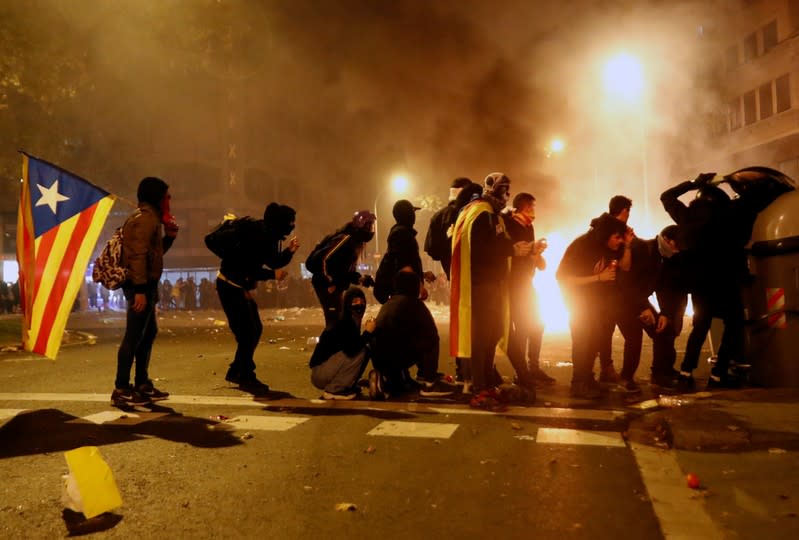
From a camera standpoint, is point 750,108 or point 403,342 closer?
point 403,342

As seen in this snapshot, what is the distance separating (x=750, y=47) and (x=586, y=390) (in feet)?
95.1

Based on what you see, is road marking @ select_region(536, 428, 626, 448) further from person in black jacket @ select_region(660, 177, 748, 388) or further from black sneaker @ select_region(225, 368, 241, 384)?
black sneaker @ select_region(225, 368, 241, 384)

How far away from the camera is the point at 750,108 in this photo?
3059cm

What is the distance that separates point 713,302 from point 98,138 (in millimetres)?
19568

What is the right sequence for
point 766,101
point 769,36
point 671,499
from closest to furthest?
point 671,499
point 769,36
point 766,101

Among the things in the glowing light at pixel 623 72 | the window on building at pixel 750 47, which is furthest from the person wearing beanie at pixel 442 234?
the window on building at pixel 750 47

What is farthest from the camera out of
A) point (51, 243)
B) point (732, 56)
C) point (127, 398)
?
point (732, 56)

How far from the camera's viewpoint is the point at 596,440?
14.9 feet

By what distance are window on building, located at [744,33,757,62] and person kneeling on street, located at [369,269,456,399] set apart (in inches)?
1130

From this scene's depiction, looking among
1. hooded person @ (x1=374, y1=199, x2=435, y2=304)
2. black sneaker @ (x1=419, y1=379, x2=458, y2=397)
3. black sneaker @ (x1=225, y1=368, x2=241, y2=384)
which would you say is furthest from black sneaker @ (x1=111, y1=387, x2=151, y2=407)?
hooded person @ (x1=374, y1=199, x2=435, y2=304)

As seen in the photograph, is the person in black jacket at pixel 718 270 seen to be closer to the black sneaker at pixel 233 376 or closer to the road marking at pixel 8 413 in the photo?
the black sneaker at pixel 233 376

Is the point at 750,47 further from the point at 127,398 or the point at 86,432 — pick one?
the point at 86,432

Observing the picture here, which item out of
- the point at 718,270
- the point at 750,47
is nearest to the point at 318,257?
the point at 718,270

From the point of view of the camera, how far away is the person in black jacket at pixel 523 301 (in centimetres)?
617
